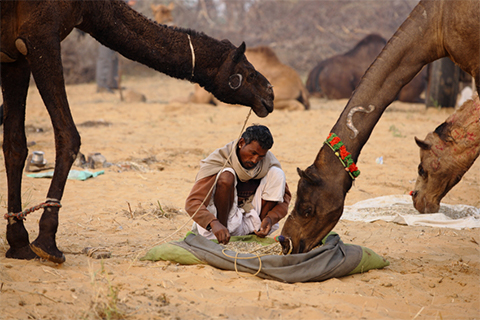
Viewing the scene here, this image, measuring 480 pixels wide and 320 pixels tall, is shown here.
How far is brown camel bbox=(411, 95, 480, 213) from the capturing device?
5.30 meters

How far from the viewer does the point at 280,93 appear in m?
13.2

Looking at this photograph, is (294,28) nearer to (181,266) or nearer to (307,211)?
(307,211)

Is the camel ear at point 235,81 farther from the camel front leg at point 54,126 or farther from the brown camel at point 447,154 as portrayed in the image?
the brown camel at point 447,154

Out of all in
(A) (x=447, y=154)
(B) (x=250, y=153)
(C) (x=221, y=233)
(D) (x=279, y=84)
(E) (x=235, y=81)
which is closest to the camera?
(C) (x=221, y=233)

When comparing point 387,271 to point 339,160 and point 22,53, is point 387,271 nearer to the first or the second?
point 339,160

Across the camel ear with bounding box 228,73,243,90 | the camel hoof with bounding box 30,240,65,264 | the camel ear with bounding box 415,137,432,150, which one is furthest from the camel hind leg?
the camel ear with bounding box 415,137,432,150

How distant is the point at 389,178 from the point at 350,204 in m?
1.43

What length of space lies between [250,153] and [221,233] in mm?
693

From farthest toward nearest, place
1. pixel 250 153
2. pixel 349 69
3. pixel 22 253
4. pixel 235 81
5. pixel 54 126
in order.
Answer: pixel 349 69, pixel 235 81, pixel 250 153, pixel 22 253, pixel 54 126

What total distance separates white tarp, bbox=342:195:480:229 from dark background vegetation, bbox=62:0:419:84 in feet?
48.1

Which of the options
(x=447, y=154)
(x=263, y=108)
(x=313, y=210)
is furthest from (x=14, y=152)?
(x=447, y=154)

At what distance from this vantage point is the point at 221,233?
3.79 metres

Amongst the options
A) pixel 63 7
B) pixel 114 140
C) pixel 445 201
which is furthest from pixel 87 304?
pixel 114 140

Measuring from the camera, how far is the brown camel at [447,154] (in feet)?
17.4
